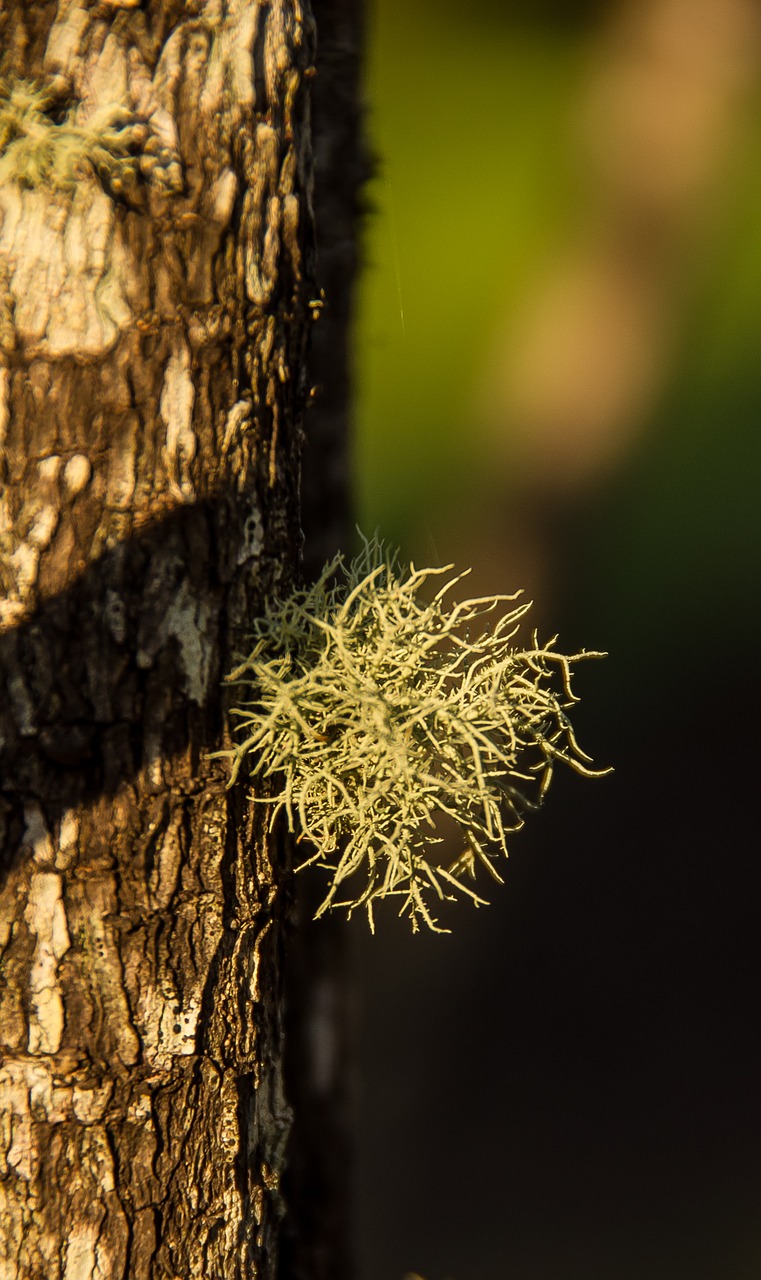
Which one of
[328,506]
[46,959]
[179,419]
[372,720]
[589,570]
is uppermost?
[589,570]

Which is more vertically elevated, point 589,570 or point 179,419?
point 589,570

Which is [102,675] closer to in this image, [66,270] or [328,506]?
[66,270]

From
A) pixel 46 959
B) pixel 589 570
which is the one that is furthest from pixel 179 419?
pixel 589 570

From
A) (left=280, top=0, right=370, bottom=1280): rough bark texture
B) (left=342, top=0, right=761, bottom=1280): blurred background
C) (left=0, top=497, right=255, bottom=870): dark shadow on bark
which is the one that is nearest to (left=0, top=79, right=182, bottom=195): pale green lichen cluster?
(left=0, top=497, right=255, bottom=870): dark shadow on bark

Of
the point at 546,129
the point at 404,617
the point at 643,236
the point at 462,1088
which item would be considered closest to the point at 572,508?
the point at 643,236

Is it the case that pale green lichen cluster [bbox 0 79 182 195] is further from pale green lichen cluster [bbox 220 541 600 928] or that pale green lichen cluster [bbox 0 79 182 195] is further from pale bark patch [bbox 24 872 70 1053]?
pale bark patch [bbox 24 872 70 1053]

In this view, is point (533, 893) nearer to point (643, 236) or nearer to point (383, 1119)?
point (383, 1119)

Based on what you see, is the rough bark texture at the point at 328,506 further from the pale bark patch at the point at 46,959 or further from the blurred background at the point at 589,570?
the blurred background at the point at 589,570

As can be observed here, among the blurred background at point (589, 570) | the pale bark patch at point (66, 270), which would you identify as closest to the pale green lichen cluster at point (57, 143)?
the pale bark patch at point (66, 270)
